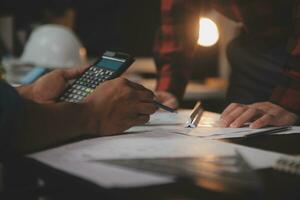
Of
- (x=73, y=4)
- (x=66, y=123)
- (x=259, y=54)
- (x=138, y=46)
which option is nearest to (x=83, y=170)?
(x=66, y=123)

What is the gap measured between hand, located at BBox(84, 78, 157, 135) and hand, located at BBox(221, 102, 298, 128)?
17 cm

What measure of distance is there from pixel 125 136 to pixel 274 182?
31 centimetres

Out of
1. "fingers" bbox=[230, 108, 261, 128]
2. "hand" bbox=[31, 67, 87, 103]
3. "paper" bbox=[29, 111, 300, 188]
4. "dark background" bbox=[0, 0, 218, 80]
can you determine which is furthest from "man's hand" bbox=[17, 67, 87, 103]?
"dark background" bbox=[0, 0, 218, 80]

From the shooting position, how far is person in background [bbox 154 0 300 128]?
1316mm

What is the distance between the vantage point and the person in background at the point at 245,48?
1316 millimetres

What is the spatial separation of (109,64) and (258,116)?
0.28m

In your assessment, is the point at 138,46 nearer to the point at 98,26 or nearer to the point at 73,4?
the point at 98,26

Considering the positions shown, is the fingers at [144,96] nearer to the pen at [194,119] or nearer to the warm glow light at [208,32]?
the pen at [194,119]

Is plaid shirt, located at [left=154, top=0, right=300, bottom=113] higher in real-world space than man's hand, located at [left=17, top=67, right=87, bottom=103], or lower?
higher

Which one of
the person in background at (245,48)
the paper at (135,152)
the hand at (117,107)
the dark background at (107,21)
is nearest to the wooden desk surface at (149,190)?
the paper at (135,152)

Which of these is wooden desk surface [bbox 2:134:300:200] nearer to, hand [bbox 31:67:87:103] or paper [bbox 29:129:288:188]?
paper [bbox 29:129:288:188]

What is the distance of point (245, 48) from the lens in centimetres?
144

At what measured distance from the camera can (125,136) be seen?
2.83 ft

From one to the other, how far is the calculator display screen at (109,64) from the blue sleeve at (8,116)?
12.8 inches
